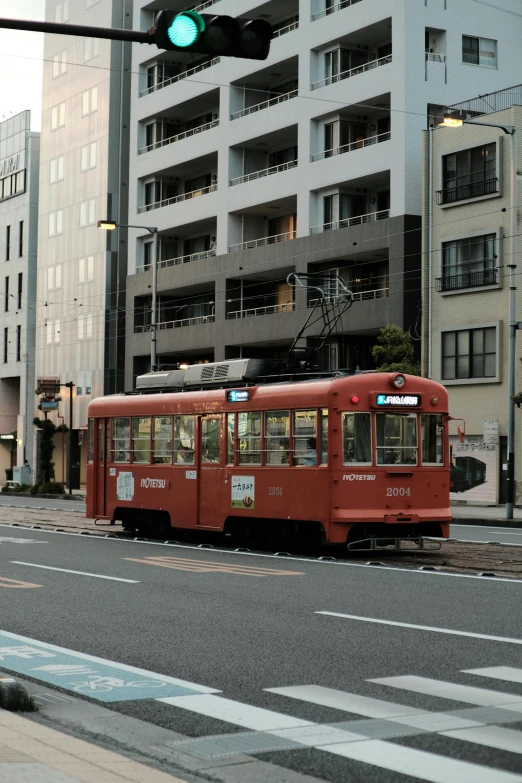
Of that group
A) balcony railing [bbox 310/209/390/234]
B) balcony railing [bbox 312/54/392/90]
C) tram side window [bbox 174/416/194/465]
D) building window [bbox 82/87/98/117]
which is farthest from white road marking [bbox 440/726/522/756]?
building window [bbox 82/87/98/117]

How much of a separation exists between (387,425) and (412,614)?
828 centimetres

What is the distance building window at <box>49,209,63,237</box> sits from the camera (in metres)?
70.1

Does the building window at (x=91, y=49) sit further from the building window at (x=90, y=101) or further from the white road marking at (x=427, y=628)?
the white road marking at (x=427, y=628)

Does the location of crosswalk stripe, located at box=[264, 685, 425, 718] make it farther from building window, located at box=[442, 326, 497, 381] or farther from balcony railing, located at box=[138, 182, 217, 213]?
balcony railing, located at box=[138, 182, 217, 213]

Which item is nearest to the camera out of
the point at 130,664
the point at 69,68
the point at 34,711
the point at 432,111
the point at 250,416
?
the point at 34,711

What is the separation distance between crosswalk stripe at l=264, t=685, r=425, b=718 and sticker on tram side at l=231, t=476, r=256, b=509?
13061mm

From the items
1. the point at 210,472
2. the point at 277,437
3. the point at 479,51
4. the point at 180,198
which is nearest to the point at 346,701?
the point at 277,437

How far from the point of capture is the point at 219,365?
23031 mm

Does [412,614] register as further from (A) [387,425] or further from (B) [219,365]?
(B) [219,365]

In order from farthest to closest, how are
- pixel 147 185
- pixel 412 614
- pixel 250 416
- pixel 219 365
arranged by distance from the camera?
pixel 147 185
pixel 219 365
pixel 250 416
pixel 412 614

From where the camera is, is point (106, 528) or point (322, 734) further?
point (106, 528)

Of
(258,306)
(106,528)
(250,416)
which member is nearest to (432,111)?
(258,306)

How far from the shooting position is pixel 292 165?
2034 inches

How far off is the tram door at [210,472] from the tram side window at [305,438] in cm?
227
